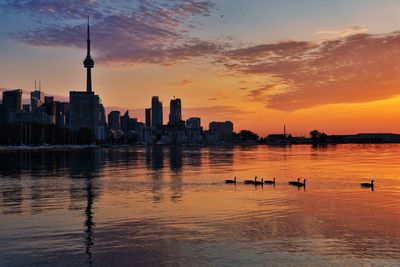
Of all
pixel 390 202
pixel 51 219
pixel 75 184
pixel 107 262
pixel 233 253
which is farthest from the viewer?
pixel 75 184

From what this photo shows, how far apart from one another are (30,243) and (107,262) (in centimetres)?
888

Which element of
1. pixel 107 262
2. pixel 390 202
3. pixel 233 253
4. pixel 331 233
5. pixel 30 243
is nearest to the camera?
pixel 107 262

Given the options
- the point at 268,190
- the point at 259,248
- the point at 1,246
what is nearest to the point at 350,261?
the point at 259,248

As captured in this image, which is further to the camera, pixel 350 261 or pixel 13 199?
pixel 13 199

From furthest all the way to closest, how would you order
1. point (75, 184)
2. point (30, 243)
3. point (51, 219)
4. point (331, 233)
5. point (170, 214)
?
point (75, 184) → point (170, 214) → point (51, 219) → point (331, 233) → point (30, 243)

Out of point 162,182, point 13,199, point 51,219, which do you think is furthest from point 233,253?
point 162,182

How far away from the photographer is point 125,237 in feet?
129

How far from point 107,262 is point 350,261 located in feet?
55.7

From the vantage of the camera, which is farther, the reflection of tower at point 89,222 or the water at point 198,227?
the reflection of tower at point 89,222

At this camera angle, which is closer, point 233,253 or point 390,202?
point 233,253

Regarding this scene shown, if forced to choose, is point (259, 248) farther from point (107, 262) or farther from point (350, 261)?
point (107, 262)

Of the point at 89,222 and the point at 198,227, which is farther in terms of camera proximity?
the point at 89,222

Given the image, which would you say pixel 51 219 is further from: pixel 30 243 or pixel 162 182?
pixel 162 182

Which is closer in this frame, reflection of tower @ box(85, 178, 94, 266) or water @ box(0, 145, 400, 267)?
water @ box(0, 145, 400, 267)
